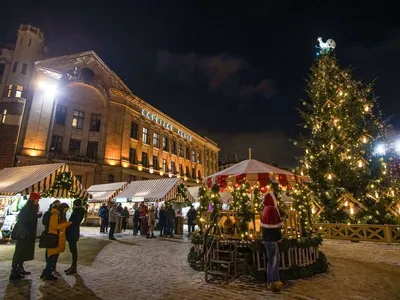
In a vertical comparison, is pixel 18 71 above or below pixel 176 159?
above

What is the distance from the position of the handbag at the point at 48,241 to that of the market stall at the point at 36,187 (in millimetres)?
8030

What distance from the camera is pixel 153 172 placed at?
41.2 m

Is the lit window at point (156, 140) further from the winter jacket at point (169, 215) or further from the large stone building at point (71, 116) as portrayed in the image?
the winter jacket at point (169, 215)

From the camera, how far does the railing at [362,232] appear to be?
1307cm

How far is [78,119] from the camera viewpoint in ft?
111

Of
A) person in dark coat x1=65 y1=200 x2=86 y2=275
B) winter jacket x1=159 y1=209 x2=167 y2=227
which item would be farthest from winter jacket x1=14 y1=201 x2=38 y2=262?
winter jacket x1=159 y1=209 x2=167 y2=227

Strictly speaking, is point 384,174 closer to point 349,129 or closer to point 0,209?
point 349,129

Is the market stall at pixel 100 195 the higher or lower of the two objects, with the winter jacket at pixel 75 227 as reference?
higher

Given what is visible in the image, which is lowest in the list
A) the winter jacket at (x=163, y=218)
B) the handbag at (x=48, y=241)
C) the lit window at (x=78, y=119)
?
the handbag at (x=48, y=241)

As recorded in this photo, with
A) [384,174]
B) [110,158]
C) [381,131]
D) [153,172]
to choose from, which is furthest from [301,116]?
[153,172]

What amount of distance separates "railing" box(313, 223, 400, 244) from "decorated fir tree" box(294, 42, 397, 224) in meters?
0.56

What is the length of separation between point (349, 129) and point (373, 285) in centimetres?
1271

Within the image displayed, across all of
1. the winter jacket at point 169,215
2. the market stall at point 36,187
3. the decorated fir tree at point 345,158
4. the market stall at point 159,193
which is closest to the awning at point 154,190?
the market stall at point 159,193

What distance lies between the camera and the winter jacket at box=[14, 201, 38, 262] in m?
6.35
